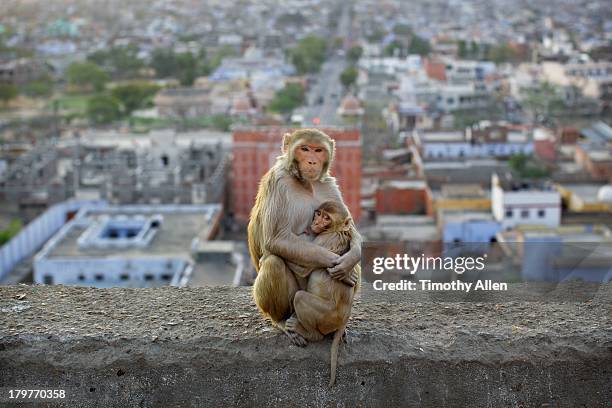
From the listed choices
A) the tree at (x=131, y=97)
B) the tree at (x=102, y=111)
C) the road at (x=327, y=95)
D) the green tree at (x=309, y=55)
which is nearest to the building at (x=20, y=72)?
the tree at (x=131, y=97)

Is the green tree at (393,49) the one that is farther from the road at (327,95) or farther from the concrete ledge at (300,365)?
the concrete ledge at (300,365)

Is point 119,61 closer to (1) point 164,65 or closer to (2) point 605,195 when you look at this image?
(1) point 164,65

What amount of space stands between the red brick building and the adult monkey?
14.9m

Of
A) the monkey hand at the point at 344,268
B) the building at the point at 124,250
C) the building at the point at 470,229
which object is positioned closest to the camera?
the monkey hand at the point at 344,268

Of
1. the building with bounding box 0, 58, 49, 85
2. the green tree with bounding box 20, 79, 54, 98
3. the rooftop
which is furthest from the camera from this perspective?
the building with bounding box 0, 58, 49, 85

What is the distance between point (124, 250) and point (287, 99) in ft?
58.5

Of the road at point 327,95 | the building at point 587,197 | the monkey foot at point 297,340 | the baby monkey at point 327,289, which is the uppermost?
the baby monkey at point 327,289

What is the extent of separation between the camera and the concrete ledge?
2637 mm

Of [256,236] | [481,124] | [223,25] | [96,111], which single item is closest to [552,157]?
[481,124]

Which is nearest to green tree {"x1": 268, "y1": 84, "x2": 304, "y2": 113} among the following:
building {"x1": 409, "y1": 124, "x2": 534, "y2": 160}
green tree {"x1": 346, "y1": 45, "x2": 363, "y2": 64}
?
building {"x1": 409, "y1": 124, "x2": 534, "y2": 160}

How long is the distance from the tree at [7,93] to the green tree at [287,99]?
32.8 ft

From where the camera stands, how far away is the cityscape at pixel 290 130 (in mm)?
13570

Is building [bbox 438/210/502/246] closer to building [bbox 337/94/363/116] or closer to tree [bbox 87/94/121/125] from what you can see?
building [bbox 337/94/363/116]

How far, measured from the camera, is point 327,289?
8.40 ft
